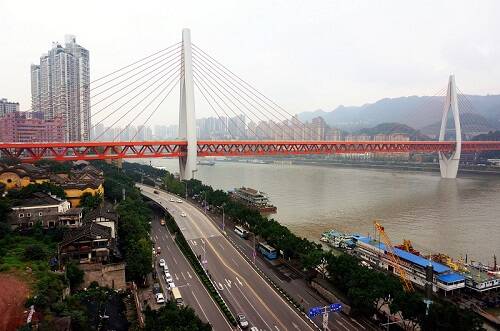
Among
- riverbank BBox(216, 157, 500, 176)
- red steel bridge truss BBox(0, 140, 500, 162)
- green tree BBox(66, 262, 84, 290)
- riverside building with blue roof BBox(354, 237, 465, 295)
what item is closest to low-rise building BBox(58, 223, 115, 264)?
green tree BBox(66, 262, 84, 290)

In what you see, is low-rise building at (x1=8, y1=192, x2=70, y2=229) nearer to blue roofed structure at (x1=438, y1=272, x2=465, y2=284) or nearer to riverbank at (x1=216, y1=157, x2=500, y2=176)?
blue roofed structure at (x1=438, y1=272, x2=465, y2=284)

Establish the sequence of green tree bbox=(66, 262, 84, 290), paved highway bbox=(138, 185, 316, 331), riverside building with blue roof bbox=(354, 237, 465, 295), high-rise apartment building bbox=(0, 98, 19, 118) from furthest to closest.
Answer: high-rise apartment building bbox=(0, 98, 19, 118), riverside building with blue roof bbox=(354, 237, 465, 295), green tree bbox=(66, 262, 84, 290), paved highway bbox=(138, 185, 316, 331)

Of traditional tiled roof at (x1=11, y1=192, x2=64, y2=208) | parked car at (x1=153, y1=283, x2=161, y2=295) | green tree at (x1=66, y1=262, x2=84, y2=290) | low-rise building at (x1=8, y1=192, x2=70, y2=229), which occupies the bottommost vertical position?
parked car at (x1=153, y1=283, x2=161, y2=295)

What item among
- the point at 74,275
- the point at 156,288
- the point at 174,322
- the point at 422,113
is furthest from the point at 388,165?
the point at 422,113

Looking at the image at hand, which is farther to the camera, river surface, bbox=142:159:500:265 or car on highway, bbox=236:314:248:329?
river surface, bbox=142:159:500:265

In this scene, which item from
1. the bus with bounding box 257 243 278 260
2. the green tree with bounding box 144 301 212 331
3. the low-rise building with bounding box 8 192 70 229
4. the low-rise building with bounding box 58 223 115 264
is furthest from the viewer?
the bus with bounding box 257 243 278 260

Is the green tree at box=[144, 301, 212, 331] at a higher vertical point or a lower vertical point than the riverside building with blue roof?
higher

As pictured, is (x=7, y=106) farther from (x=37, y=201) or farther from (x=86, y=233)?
(x=86, y=233)

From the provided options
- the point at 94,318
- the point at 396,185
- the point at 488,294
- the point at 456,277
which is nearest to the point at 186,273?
the point at 94,318

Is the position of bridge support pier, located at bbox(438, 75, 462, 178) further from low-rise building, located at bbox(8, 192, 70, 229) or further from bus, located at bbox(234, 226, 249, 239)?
low-rise building, located at bbox(8, 192, 70, 229)
